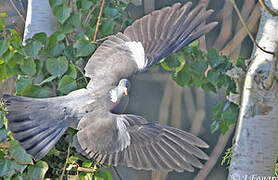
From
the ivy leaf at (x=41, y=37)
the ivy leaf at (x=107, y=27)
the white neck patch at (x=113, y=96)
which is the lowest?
the white neck patch at (x=113, y=96)

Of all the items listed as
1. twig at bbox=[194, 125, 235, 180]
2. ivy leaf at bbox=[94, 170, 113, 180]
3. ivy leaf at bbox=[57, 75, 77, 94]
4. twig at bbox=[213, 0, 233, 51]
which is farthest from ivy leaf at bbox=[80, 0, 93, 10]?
twig at bbox=[194, 125, 235, 180]

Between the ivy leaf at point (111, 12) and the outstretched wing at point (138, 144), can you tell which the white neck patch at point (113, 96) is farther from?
the ivy leaf at point (111, 12)

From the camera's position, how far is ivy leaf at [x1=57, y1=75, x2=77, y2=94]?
2.79ft

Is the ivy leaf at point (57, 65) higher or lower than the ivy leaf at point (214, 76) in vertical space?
higher

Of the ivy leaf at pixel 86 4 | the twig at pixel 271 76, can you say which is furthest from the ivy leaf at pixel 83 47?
the twig at pixel 271 76

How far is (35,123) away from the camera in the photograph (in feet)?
2.62

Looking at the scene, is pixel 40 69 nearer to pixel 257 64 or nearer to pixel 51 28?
pixel 51 28

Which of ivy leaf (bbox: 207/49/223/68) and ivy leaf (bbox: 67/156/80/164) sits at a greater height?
ivy leaf (bbox: 207/49/223/68)

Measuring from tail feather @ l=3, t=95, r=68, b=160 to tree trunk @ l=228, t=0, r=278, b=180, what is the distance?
1.41ft

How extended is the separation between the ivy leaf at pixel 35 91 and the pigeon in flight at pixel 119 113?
37 millimetres

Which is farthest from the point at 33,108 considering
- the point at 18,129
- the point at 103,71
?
the point at 103,71

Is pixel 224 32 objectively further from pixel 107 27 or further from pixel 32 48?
pixel 32 48

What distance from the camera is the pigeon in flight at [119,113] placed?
0.67 metres

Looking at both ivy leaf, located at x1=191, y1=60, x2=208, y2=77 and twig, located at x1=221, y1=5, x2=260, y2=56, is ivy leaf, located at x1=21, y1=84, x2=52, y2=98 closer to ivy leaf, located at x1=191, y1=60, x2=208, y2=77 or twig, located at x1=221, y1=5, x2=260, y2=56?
ivy leaf, located at x1=191, y1=60, x2=208, y2=77
